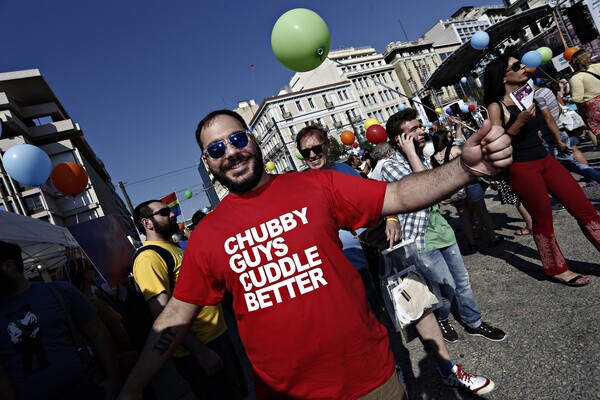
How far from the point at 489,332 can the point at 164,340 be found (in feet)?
7.84

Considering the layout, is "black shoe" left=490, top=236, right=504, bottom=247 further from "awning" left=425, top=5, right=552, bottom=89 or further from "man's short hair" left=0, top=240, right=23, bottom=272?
"awning" left=425, top=5, right=552, bottom=89

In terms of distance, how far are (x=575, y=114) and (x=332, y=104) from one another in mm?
46880

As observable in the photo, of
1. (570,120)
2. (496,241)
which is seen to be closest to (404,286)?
(496,241)

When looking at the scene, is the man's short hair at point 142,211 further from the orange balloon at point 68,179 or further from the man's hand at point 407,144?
the orange balloon at point 68,179

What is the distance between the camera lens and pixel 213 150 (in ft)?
5.16

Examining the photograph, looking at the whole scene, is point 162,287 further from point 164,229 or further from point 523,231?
point 523,231

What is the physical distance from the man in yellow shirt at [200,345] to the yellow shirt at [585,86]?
5013mm

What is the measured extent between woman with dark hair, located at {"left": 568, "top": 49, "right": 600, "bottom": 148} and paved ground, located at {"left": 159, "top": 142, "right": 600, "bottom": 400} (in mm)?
1649

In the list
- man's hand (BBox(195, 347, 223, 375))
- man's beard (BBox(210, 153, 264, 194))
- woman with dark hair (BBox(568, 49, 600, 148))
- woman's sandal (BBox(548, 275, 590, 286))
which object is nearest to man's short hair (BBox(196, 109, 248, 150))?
man's beard (BBox(210, 153, 264, 194))

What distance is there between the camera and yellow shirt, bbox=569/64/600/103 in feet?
13.2

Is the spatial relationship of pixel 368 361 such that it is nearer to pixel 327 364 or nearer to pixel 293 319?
pixel 327 364

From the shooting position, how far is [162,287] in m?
2.20

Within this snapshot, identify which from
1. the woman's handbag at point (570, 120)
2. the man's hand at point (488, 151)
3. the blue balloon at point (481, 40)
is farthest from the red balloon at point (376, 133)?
the man's hand at point (488, 151)

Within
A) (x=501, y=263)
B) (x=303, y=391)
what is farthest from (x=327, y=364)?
(x=501, y=263)
